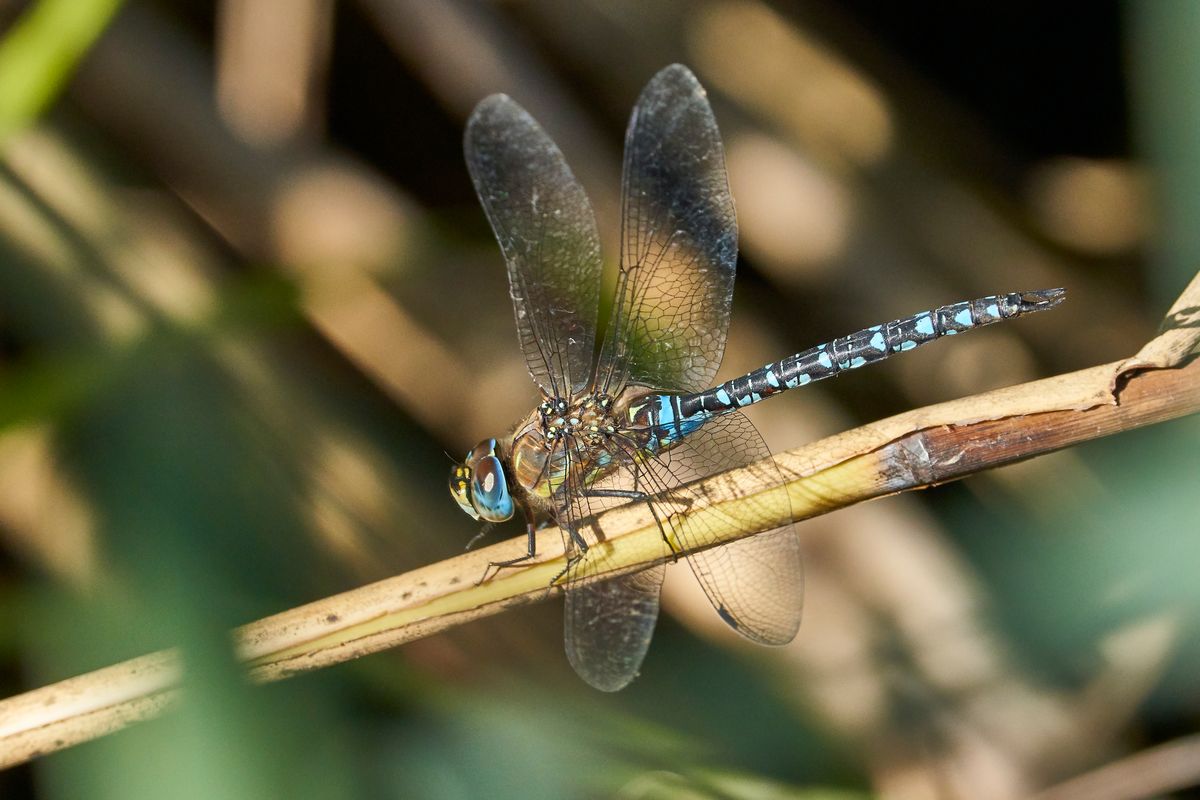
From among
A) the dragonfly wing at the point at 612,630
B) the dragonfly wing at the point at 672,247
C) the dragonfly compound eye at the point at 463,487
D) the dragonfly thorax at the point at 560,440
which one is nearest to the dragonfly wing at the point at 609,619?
the dragonfly wing at the point at 612,630

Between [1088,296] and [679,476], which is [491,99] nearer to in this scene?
[679,476]

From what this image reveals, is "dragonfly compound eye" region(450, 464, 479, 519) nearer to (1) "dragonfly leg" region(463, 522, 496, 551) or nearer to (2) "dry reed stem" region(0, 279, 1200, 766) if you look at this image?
(1) "dragonfly leg" region(463, 522, 496, 551)

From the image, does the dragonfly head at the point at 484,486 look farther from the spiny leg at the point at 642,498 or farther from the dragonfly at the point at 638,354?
the spiny leg at the point at 642,498

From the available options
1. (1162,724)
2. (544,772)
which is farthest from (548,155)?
(1162,724)

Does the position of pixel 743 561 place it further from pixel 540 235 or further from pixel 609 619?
pixel 540 235

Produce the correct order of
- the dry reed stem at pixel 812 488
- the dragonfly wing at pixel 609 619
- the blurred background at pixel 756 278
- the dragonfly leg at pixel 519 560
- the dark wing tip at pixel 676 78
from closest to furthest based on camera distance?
the dry reed stem at pixel 812 488
the dragonfly leg at pixel 519 560
the dragonfly wing at pixel 609 619
the dark wing tip at pixel 676 78
the blurred background at pixel 756 278

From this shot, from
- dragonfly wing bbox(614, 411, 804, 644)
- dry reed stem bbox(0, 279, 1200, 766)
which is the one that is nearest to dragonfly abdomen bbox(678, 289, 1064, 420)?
dragonfly wing bbox(614, 411, 804, 644)
